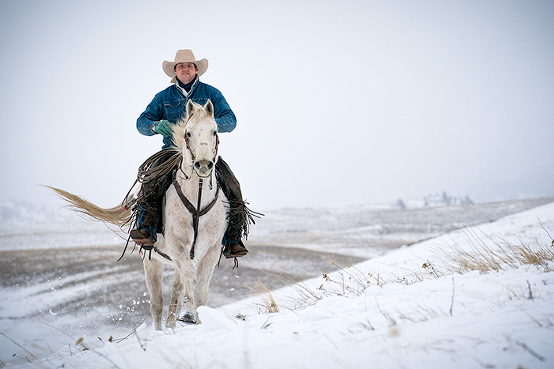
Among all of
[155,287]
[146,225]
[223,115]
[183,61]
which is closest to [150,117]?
[183,61]

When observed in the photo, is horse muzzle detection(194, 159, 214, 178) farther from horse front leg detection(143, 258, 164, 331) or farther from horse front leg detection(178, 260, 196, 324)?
horse front leg detection(143, 258, 164, 331)

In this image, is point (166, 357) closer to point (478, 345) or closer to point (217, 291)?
point (478, 345)

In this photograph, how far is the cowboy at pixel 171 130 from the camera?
4.27 m

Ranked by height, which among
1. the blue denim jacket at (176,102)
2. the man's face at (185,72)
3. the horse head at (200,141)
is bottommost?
the horse head at (200,141)

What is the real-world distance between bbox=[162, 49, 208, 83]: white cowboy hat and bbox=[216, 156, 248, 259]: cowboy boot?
1777 millimetres

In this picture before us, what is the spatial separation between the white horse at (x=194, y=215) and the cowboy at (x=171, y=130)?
15 centimetres

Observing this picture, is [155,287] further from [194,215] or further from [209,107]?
[209,107]

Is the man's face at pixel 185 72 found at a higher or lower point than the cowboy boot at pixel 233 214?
higher

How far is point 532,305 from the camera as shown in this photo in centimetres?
194

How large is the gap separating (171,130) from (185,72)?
1249 mm

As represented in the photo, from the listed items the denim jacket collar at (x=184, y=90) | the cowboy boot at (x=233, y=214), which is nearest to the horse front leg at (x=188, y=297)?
the cowboy boot at (x=233, y=214)

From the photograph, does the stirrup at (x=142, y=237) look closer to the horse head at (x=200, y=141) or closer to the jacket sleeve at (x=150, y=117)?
the horse head at (x=200, y=141)

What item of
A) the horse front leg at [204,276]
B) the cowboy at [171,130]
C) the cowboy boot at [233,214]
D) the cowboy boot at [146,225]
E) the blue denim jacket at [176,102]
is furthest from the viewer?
the blue denim jacket at [176,102]

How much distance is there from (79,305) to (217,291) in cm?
398
